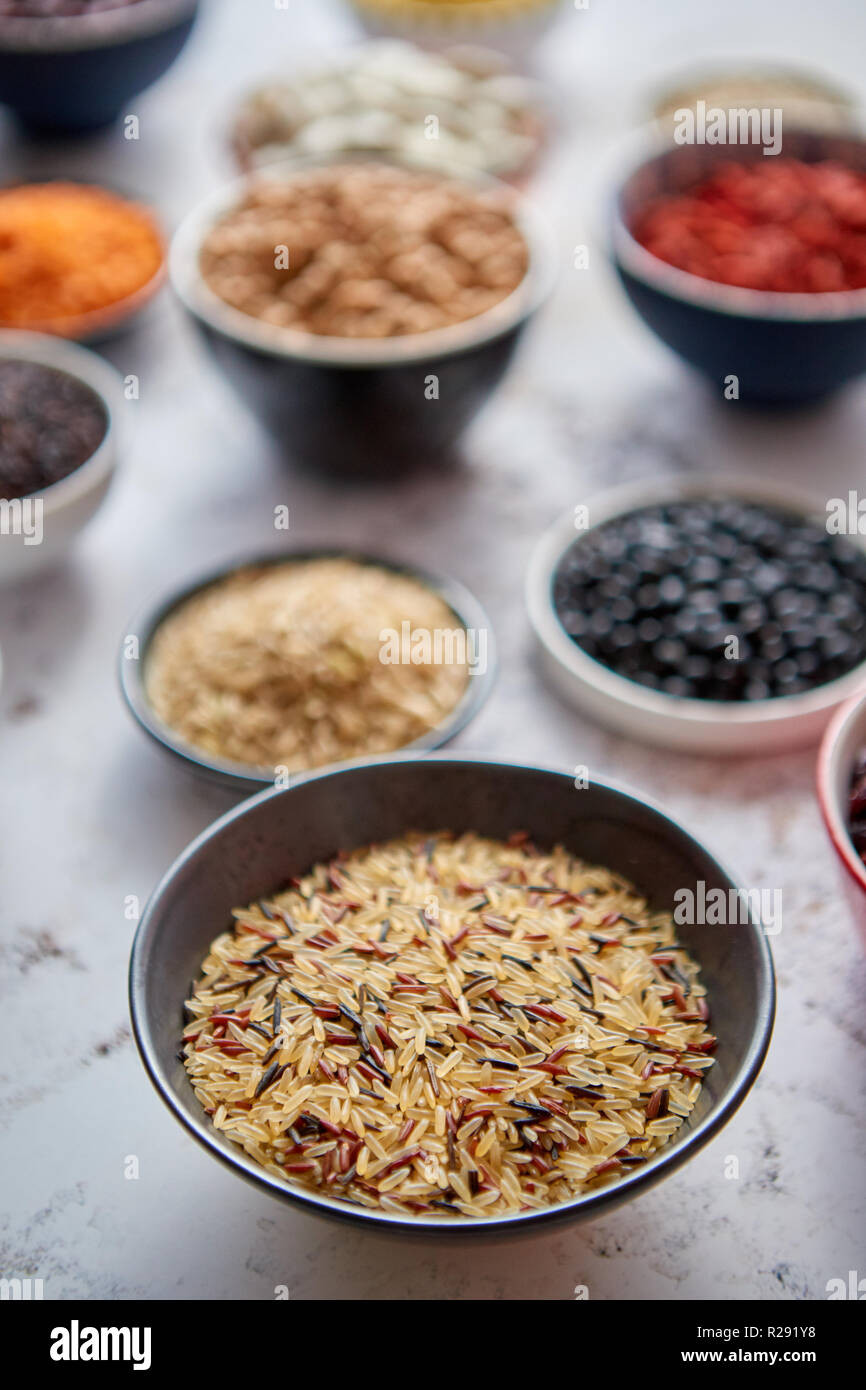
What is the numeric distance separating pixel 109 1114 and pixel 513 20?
2.27 m

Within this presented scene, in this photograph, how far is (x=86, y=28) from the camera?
2.15m

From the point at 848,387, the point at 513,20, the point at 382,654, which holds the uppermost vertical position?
the point at 513,20

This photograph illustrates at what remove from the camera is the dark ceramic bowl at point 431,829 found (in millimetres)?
852

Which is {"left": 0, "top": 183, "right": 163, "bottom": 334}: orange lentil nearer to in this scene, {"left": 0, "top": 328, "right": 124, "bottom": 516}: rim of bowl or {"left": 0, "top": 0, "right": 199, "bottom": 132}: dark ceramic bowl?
{"left": 0, "top": 328, "right": 124, "bottom": 516}: rim of bowl

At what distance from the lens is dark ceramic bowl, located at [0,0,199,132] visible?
2137 mm

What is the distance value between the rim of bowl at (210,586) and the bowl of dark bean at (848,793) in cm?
36

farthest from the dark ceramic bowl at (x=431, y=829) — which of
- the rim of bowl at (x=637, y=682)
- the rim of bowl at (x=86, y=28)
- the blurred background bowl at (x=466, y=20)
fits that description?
the blurred background bowl at (x=466, y=20)

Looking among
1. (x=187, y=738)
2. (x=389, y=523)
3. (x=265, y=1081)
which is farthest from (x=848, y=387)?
(x=265, y=1081)

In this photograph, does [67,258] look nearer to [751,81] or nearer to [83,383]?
[83,383]

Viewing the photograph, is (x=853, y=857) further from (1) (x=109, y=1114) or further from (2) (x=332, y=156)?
(2) (x=332, y=156)

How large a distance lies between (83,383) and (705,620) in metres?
0.87

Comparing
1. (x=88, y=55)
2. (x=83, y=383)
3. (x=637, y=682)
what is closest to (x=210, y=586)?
(x=83, y=383)

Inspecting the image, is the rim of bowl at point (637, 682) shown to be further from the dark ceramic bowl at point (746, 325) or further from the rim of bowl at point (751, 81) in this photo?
the rim of bowl at point (751, 81)
